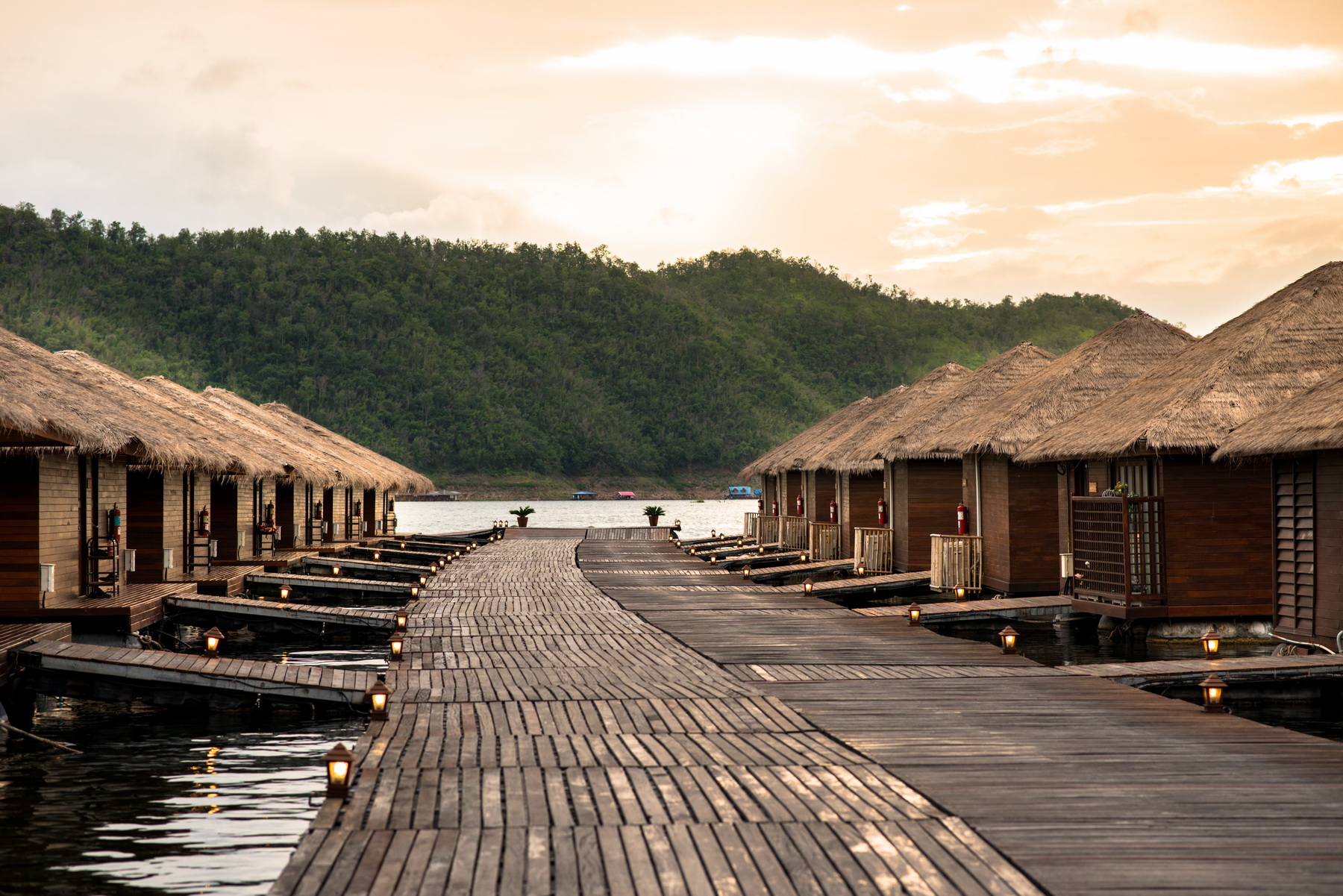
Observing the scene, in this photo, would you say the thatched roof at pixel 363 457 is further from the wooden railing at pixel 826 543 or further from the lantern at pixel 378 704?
the lantern at pixel 378 704

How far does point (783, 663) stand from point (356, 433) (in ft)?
329

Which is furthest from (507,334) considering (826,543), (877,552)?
(877,552)

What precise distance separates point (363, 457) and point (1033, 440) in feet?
87.1

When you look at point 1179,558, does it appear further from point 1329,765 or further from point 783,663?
point 1329,765

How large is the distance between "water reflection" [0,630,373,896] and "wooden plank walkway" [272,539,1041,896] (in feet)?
2.67

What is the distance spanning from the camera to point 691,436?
→ 121500mm

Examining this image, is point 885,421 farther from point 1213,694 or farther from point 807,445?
point 1213,694

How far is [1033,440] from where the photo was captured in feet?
60.5

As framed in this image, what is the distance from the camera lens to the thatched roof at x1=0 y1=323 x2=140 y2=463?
12.7 m

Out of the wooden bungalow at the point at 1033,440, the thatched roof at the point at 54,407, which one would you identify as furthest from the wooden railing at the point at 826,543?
the thatched roof at the point at 54,407

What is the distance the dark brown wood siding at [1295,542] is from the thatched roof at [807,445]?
17.3 metres

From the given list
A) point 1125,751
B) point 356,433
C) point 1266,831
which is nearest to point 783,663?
point 1125,751

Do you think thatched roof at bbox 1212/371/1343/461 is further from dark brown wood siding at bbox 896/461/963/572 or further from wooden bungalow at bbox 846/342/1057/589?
dark brown wood siding at bbox 896/461/963/572

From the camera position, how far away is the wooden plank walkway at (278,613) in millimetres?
17219
